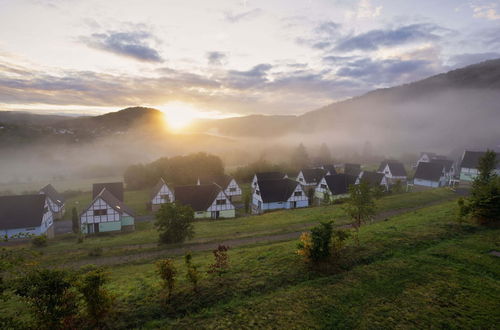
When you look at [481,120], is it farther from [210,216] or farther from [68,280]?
[68,280]

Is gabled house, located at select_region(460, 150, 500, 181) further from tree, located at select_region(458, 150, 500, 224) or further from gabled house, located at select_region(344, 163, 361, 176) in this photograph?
tree, located at select_region(458, 150, 500, 224)

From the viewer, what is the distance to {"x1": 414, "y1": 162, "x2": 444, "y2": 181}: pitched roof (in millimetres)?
62838

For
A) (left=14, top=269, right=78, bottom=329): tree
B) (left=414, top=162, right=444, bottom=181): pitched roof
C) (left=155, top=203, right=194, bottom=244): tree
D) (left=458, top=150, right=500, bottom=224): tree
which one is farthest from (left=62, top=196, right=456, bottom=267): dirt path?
(left=414, top=162, right=444, bottom=181): pitched roof

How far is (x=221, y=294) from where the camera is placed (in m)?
12.8

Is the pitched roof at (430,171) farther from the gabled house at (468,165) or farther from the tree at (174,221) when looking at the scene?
the tree at (174,221)

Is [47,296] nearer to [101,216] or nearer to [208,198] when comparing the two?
[101,216]

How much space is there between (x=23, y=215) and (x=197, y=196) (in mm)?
27934

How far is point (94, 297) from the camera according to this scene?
10625mm

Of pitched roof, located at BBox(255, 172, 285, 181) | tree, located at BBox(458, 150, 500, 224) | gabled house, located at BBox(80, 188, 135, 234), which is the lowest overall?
gabled house, located at BBox(80, 188, 135, 234)

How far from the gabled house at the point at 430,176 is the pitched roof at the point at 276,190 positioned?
3789 centimetres

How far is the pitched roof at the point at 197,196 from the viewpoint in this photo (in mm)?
48438

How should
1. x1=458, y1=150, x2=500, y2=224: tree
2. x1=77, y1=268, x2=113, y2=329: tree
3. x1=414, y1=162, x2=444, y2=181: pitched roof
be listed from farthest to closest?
x1=414, y1=162, x2=444, y2=181: pitched roof
x1=458, y1=150, x2=500, y2=224: tree
x1=77, y1=268, x2=113, y2=329: tree

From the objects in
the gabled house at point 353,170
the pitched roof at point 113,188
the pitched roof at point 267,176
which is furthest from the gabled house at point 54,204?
the gabled house at point 353,170

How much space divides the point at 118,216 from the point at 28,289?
115ft
